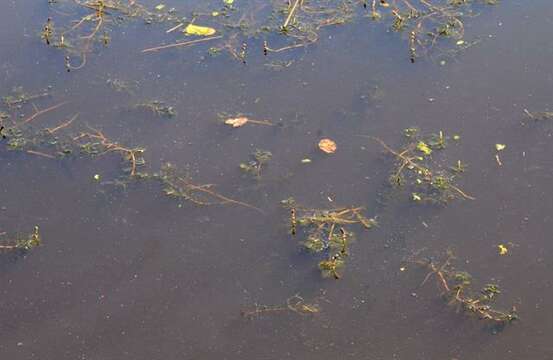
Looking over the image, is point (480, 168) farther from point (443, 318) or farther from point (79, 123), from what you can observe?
point (79, 123)

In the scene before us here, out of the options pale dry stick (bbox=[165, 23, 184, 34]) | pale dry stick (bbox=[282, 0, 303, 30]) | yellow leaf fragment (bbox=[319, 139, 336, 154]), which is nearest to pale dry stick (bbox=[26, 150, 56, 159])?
pale dry stick (bbox=[165, 23, 184, 34])

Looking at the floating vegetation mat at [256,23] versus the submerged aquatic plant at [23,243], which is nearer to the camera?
the submerged aquatic plant at [23,243]

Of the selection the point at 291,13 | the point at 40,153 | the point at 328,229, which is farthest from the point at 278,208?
the point at 291,13

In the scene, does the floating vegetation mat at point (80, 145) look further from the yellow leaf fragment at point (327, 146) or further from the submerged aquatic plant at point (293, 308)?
the submerged aquatic plant at point (293, 308)

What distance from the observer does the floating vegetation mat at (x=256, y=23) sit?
521 cm

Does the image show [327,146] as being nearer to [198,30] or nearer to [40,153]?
[198,30]

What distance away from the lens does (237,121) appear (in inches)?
183

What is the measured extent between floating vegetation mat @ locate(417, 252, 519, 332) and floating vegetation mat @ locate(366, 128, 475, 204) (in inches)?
17.2

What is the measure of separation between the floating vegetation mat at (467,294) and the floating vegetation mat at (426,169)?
438mm

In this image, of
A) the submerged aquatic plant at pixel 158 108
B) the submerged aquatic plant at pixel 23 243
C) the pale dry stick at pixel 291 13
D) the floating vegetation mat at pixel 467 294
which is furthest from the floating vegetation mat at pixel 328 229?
the pale dry stick at pixel 291 13

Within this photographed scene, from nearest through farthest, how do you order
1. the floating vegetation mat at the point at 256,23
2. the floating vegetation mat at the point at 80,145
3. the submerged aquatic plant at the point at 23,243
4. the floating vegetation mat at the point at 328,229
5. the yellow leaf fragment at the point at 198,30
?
the floating vegetation mat at the point at 328,229 → the submerged aquatic plant at the point at 23,243 → the floating vegetation mat at the point at 80,145 → the floating vegetation mat at the point at 256,23 → the yellow leaf fragment at the point at 198,30

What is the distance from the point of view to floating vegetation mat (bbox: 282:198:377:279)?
3.85 m

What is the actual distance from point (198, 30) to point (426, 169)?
2.13m

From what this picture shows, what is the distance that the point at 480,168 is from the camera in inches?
168
